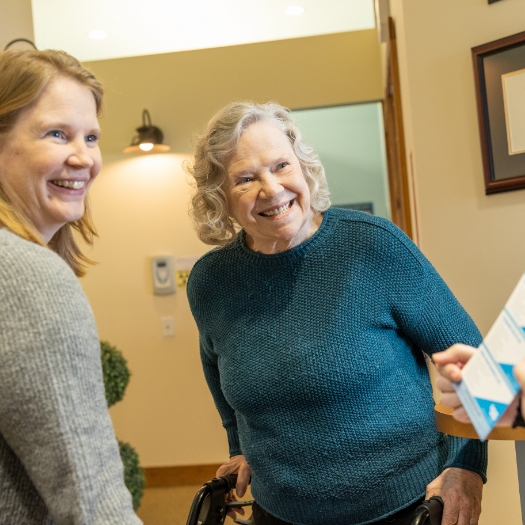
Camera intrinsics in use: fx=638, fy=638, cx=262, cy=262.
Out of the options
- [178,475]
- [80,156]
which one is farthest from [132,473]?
[80,156]

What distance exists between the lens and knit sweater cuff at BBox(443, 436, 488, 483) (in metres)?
1.30

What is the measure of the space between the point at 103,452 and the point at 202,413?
3.68 meters

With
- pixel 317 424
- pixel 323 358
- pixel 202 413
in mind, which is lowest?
pixel 202 413

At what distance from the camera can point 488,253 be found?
2.12 meters

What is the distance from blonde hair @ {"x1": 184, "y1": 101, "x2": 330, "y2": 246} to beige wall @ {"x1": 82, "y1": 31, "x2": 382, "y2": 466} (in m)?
2.76

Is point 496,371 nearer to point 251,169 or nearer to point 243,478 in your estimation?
point 251,169

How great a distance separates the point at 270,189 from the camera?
1431 mm

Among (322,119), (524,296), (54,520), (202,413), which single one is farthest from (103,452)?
(322,119)

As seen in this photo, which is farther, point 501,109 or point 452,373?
point 501,109

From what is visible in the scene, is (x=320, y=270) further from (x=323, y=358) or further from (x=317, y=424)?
(x=317, y=424)

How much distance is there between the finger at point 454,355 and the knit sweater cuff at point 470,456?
54 cm

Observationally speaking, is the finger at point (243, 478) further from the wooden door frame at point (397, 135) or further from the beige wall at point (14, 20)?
the beige wall at point (14, 20)

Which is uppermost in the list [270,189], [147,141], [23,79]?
[147,141]

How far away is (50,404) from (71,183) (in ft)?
1.33
